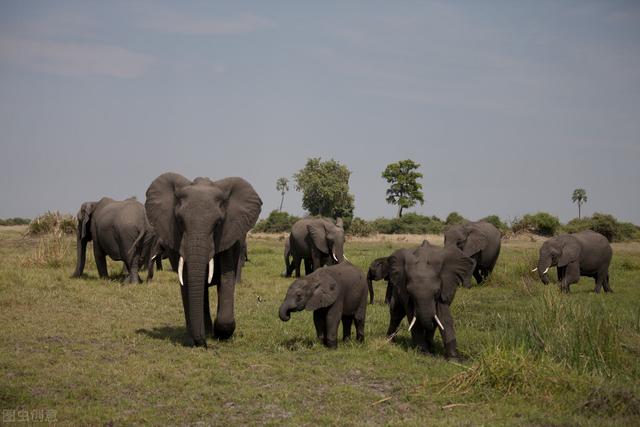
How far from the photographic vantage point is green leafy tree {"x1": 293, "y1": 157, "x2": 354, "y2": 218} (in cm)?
7354

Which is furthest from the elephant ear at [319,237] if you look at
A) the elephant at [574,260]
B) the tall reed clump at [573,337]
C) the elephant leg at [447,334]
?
the tall reed clump at [573,337]

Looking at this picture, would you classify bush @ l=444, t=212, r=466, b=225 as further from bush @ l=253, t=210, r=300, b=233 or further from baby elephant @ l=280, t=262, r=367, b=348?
baby elephant @ l=280, t=262, r=367, b=348

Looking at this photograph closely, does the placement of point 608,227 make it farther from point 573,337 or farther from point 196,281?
point 196,281

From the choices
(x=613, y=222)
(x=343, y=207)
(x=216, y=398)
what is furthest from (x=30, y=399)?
(x=343, y=207)

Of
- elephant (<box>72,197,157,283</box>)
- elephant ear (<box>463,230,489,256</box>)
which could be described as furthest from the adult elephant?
elephant (<box>72,197,157,283</box>)

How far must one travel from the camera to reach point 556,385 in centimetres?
862

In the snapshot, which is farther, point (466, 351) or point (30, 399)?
point (466, 351)

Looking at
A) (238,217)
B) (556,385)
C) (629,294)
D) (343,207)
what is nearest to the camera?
(556,385)

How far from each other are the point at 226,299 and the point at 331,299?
1.62m

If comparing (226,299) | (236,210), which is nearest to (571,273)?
(236,210)

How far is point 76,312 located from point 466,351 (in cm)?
735

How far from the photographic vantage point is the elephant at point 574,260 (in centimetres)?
2020

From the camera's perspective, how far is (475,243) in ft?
67.0

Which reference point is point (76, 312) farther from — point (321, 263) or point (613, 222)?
point (613, 222)
